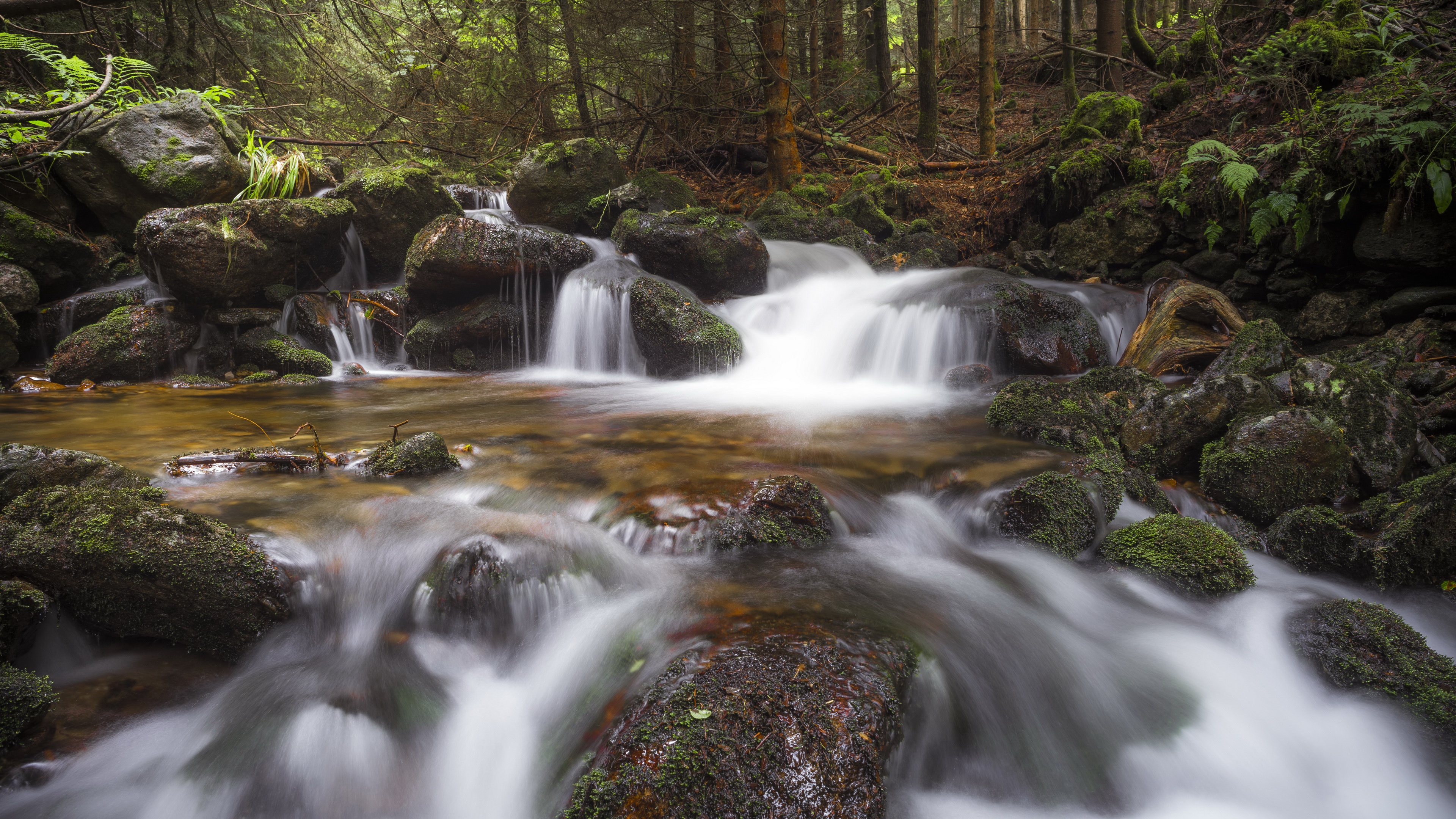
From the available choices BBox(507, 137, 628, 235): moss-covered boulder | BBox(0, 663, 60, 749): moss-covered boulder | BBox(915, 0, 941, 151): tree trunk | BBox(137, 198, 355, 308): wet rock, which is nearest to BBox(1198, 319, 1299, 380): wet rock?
A: BBox(0, 663, 60, 749): moss-covered boulder

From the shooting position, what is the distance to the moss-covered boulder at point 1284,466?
4125 mm

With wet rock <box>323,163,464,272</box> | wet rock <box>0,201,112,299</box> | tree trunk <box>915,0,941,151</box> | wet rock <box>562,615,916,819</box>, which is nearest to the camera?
wet rock <box>562,615,916,819</box>

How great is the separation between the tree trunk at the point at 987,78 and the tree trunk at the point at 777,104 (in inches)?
130

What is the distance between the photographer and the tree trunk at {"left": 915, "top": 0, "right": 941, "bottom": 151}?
37.3 feet

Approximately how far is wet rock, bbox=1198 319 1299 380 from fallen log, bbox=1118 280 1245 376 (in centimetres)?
73

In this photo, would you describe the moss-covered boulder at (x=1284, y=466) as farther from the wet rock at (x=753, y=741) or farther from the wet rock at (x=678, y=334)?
the wet rock at (x=678, y=334)

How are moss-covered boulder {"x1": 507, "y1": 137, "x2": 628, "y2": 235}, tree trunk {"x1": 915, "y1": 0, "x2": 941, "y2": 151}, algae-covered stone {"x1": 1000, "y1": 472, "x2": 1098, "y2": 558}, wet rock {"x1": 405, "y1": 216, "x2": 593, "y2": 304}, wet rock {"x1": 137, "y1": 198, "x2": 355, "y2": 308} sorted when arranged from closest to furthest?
algae-covered stone {"x1": 1000, "y1": 472, "x2": 1098, "y2": 558} < wet rock {"x1": 137, "y1": 198, "x2": 355, "y2": 308} < wet rock {"x1": 405, "y1": 216, "x2": 593, "y2": 304} < moss-covered boulder {"x1": 507, "y1": 137, "x2": 628, "y2": 235} < tree trunk {"x1": 915, "y1": 0, "x2": 941, "y2": 151}

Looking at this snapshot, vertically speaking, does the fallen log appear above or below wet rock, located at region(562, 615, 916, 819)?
above

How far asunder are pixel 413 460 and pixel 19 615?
7.06 feet

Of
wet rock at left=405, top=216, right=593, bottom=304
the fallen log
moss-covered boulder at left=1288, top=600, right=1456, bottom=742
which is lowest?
moss-covered boulder at left=1288, top=600, right=1456, bottom=742

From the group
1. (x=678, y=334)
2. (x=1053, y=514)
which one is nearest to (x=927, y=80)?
(x=678, y=334)

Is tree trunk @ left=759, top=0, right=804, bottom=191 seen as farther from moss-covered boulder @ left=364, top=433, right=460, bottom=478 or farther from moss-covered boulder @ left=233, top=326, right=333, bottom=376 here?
moss-covered boulder @ left=364, top=433, right=460, bottom=478

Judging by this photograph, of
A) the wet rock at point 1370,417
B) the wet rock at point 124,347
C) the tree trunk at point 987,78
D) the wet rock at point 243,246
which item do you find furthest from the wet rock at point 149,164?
the wet rock at point 1370,417

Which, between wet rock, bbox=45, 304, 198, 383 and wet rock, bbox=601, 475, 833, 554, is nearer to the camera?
wet rock, bbox=601, 475, 833, 554
